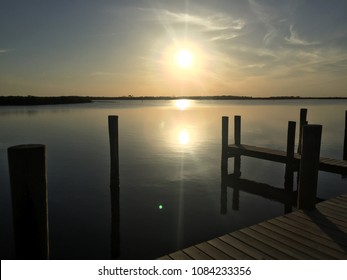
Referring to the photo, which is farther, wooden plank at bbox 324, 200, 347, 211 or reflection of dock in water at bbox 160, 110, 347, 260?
wooden plank at bbox 324, 200, 347, 211

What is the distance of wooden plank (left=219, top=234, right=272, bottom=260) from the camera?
366 cm

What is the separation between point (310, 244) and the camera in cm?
394

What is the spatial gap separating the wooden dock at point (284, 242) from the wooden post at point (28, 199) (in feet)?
5.43

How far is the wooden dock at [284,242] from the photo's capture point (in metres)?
3.68

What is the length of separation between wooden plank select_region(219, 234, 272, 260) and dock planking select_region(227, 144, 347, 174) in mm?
7023

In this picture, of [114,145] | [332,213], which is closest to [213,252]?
[332,213]

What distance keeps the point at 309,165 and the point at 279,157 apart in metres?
6.49

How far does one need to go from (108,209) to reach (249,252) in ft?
21.8

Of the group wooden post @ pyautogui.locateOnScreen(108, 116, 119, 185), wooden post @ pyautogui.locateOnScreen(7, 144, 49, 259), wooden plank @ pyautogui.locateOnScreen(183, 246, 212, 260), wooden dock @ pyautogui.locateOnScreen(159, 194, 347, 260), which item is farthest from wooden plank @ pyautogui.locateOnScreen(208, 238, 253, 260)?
wooden post @ pyautogui.locateOnScreen(108, 116, 119, 185)

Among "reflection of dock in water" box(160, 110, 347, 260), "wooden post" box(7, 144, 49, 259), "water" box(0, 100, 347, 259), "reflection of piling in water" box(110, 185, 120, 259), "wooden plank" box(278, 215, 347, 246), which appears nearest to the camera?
"wooden post" box(7, 144, 49, 259)

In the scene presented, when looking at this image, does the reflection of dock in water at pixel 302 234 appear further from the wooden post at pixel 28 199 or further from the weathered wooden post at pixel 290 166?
the weathered wooden post at pixel 290 166

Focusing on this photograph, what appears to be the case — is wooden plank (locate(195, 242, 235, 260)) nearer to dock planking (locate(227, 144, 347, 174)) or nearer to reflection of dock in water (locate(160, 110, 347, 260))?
reflection of dock in water (locate(160, 110, 347, 260))

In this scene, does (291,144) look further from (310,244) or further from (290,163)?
(310,244)

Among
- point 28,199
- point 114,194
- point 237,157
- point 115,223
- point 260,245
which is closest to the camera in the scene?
point 28,199
